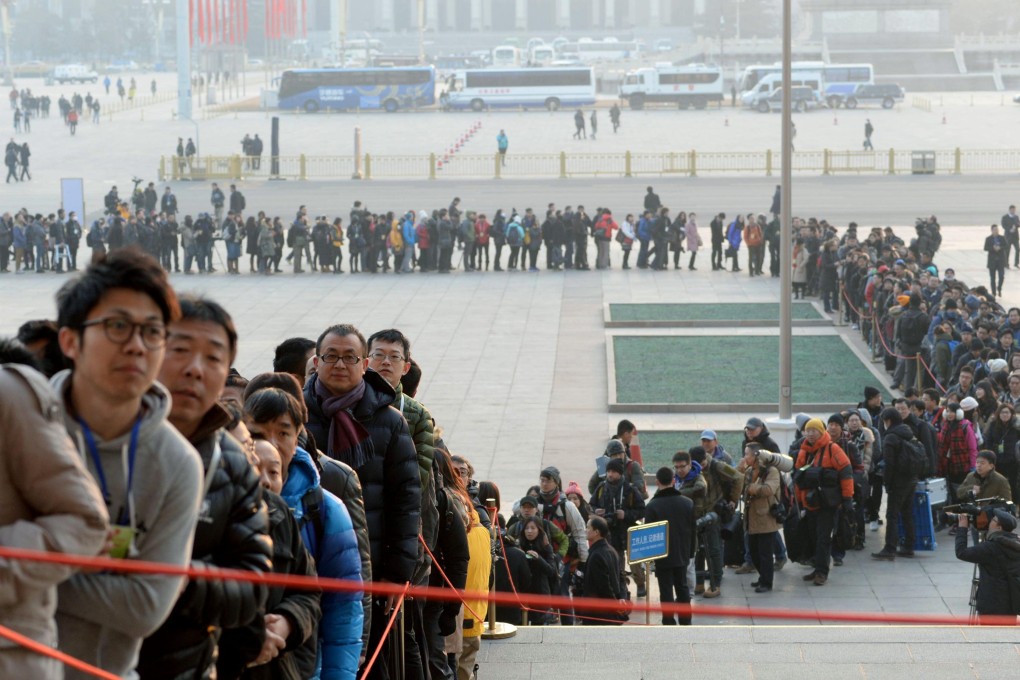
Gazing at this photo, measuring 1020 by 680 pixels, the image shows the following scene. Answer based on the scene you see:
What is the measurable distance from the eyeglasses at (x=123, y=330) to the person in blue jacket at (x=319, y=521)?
4.16 feet

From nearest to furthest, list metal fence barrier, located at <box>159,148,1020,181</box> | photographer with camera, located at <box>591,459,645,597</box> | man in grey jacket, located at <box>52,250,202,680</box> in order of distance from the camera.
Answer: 1. man in grey jacket, located at <box>52,250,202,680</box>
2. photographer with camera, located at <box>591,459,645,597</box>
3. metal fence barrier, located at <box>159,148,1020,181</box>

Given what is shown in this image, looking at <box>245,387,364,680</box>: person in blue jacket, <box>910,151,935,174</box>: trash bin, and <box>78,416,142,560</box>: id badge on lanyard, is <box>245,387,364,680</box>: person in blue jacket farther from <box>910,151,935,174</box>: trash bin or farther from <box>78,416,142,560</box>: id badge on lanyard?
<box>910,151,935,174</box>: trash bin

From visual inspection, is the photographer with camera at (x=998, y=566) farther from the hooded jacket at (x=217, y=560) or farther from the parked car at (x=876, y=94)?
the parked car at (x=876, y=94)

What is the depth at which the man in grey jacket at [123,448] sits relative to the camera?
10.0 ft

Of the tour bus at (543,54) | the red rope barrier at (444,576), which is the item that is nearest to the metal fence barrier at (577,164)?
the red rope barrier at (444,576)

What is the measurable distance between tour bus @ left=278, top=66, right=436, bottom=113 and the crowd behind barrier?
188 ft

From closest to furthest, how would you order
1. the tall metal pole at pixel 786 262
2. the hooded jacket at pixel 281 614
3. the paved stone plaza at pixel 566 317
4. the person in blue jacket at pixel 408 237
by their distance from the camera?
the hooded jacket at pixel 281 614, the paved stone plaza at pixel 566 317, the tall metal pole at pixel 786 262, the person in blue jacket at pixel 408 237

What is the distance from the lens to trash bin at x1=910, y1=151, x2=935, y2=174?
151ft

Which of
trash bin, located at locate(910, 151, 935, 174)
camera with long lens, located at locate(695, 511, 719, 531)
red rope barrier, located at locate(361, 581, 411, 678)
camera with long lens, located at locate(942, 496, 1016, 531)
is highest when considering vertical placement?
trash bin, located at locate(910, 151, 935, 174)

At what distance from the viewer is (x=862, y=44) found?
323 ft

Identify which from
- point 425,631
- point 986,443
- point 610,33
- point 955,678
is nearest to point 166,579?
point 425,631

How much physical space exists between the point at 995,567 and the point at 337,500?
21.0 feet

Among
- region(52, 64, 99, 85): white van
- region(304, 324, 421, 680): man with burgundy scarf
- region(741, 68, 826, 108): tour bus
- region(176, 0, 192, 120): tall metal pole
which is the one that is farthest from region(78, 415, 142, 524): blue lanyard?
region(52, 64, 99, 85): white van

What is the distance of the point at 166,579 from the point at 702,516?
885cm
